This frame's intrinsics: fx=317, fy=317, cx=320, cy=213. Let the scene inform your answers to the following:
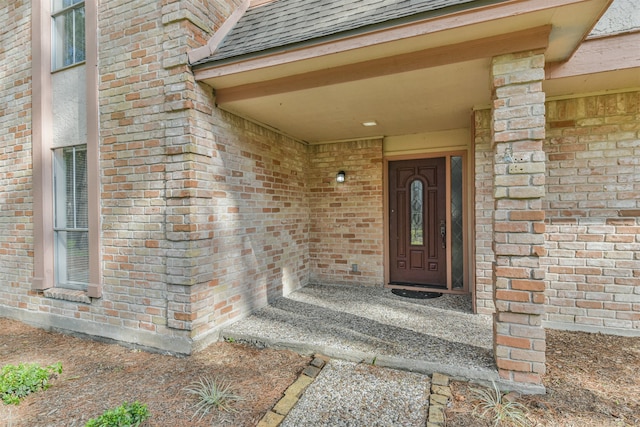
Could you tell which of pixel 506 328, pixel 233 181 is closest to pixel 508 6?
pixel 506 328

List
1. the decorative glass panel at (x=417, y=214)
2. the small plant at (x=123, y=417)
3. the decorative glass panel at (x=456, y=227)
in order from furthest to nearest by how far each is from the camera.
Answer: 1. the decorative glass panel at (x=417, y=214)
2. the decorative glass panel at (x=456, y=227)
3. the small plant at (x=123, y=417)

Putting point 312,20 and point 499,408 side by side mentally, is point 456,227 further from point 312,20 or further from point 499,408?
point 312,20

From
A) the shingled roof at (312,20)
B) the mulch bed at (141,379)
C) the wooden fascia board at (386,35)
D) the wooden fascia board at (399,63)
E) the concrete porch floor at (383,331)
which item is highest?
the shingled roof at (312,20)

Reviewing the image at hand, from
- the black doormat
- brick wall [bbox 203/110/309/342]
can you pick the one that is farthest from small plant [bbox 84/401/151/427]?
the black doormat

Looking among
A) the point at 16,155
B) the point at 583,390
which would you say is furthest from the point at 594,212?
the point at 16,155

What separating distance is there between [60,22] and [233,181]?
2.90 meters

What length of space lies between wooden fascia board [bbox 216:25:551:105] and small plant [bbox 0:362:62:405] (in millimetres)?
2931

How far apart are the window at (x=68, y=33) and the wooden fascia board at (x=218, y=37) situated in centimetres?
167

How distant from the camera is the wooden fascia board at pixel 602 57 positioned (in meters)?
2.75

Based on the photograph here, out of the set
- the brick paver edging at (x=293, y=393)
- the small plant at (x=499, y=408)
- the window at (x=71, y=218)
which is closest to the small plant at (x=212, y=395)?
the brick paver edging at (x=293, y=393)

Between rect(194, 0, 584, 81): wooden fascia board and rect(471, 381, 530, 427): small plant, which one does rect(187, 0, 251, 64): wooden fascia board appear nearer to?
rect(194, 0, 584, 81): wooden fascia board

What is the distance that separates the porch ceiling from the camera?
2.23 m

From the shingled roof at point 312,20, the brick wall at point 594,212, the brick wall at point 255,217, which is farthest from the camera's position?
the brick wall at point 255,217

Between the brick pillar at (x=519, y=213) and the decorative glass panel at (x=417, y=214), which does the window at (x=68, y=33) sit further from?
the decorative glass panel at (x=417, y=214)
